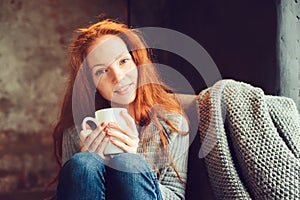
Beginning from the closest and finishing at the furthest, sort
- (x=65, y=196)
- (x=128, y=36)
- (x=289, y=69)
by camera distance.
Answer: (x=65, y=196), (x=128, y=36), (x=289, y=69)

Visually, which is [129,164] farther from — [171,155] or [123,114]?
[171,155]

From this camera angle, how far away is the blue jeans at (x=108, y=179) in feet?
3.40

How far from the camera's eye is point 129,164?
1.05m

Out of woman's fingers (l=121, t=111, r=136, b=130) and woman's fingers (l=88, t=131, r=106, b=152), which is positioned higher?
woman's fingers (l=121, t=111, r=136, b=130)

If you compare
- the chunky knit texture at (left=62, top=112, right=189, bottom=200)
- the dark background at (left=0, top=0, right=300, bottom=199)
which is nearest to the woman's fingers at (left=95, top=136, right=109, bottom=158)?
the chunky knit texture at (left=62, top=112, right=189, bottom=200)

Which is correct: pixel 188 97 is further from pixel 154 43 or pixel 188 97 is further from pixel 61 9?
pixel 61 9

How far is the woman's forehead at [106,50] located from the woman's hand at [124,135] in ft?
0.70

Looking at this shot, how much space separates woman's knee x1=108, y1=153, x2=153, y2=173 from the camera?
3.45 ft

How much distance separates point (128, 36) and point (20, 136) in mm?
1316

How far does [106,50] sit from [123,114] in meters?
0.24

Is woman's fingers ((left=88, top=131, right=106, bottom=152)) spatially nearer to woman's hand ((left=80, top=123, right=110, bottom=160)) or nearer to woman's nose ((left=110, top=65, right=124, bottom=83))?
woman's hand ((left=80, top=123, right=110, bottom=160))

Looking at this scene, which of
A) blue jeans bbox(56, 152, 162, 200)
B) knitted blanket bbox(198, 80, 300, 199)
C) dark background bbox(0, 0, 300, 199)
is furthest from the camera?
dark background bbox(0, 0, 300, 199)

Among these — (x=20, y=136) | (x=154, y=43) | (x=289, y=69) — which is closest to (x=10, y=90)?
(x=20, y=136)

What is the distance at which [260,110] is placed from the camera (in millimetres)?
1257
